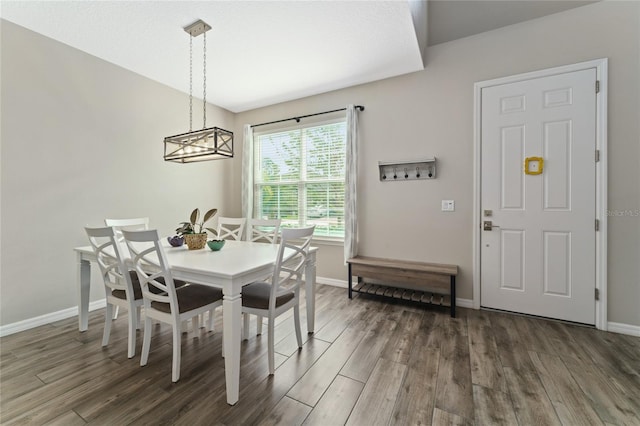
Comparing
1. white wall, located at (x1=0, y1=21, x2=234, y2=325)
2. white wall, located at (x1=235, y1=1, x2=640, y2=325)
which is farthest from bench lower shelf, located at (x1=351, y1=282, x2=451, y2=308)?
white wall, located at (x1=0, y1=21, x2=234, y2=325)

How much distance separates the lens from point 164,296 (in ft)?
5.55

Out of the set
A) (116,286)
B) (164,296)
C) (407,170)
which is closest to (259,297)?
(164,296)

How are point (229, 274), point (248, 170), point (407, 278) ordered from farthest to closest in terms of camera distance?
1. point (248, 170)
2. point (407, 278)
3. point (229, 274)

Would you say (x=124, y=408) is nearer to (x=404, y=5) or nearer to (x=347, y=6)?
(x=347, y=6)

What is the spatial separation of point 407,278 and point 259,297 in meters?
1.75

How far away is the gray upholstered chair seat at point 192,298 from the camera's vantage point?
1.74 m

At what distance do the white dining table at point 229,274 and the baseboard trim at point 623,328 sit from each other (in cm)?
269

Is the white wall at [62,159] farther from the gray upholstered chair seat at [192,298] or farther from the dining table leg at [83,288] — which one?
the gray upholstered chair seat at [192,298]

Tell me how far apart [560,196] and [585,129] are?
64 cm

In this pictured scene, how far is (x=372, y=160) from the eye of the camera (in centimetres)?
340

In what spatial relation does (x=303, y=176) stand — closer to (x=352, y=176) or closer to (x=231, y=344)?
(x=352, y=176)

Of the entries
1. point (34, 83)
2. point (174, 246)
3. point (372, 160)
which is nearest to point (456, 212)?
point (372, 160)

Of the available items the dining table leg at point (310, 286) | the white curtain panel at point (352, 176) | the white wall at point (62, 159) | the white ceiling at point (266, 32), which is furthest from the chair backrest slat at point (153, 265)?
the white curtain panel at point (352, 176)

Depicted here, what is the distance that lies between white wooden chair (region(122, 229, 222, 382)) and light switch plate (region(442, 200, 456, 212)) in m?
2.52
